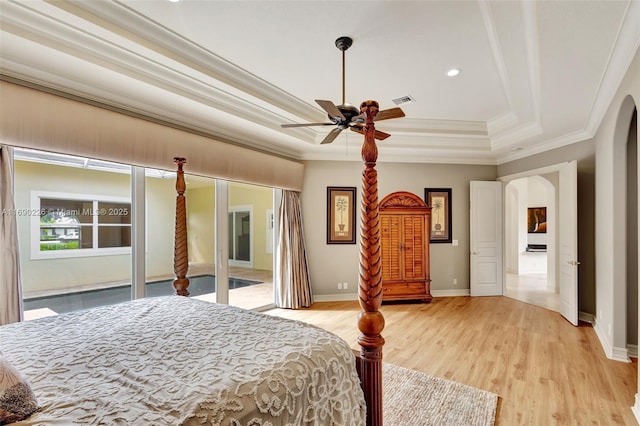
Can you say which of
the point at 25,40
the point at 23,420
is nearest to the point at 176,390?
the point at 23,420

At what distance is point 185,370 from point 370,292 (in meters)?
0.98

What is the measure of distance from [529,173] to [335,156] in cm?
333

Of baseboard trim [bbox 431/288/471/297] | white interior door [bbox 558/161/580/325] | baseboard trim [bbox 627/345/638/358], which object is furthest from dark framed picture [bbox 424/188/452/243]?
baseboard trim [bbox 627/345/638/358]

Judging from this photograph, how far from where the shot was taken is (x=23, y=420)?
3.22 feet

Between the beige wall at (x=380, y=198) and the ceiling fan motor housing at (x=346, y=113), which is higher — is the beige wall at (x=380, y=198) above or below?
below

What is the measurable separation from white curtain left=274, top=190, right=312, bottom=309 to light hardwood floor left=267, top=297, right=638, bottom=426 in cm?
22

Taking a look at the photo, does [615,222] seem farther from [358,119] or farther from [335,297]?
[335,297]

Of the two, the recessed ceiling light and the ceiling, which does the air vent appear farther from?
the recessed ceiling light

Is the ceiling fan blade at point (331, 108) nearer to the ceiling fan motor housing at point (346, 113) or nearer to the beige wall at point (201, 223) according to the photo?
the ceiling fan motor housing at point (346, 113)

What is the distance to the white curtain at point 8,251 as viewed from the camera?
2.44 metres

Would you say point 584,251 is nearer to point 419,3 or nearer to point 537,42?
point 537,42

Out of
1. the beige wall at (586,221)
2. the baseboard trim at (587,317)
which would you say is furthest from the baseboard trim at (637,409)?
the beige wall at (586,221)

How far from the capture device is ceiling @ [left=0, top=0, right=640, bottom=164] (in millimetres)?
2242

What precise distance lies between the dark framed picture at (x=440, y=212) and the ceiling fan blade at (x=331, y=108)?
374cm
